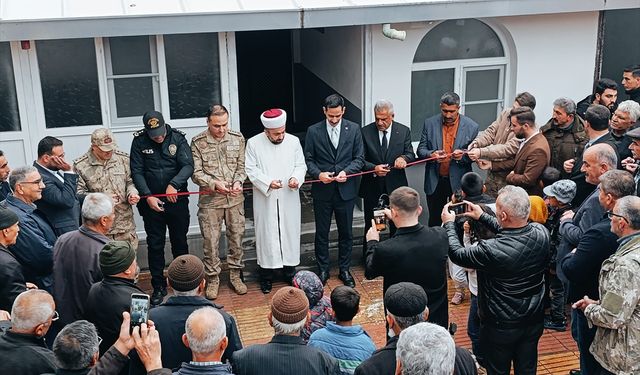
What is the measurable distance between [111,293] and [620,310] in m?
3.25

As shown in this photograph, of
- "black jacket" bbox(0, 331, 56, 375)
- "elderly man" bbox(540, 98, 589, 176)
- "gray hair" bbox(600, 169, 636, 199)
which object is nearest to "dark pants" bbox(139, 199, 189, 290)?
"black jacket" bbox(0, 331, 56, 375)

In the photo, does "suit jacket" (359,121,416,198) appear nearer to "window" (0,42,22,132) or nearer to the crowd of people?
the crowd of people

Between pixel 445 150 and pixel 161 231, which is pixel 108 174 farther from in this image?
pixel 445 150

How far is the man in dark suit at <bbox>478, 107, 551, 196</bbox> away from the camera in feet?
23.6

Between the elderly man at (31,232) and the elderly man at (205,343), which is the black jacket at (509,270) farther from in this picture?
the elderly man at (31,232)

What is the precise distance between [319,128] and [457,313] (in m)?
2.34

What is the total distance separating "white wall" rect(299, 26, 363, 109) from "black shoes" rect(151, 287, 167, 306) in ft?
10.2

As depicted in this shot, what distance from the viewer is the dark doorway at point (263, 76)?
37.9 ft

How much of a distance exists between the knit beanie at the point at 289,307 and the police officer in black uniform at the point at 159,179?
10.9ft

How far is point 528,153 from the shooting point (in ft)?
23.7

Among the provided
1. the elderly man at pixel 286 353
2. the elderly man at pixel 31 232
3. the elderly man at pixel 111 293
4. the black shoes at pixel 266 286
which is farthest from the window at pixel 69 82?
A: the elderly man at pixel 286 353

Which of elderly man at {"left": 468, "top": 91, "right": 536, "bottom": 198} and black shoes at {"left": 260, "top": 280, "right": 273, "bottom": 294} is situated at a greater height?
elderly man at {"left": 468, "top": 91, "right": 536, "bottom": 198}

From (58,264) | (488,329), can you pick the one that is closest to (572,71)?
(488,329)

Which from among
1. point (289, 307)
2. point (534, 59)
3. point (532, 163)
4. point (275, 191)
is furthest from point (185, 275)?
point (534, 59)
